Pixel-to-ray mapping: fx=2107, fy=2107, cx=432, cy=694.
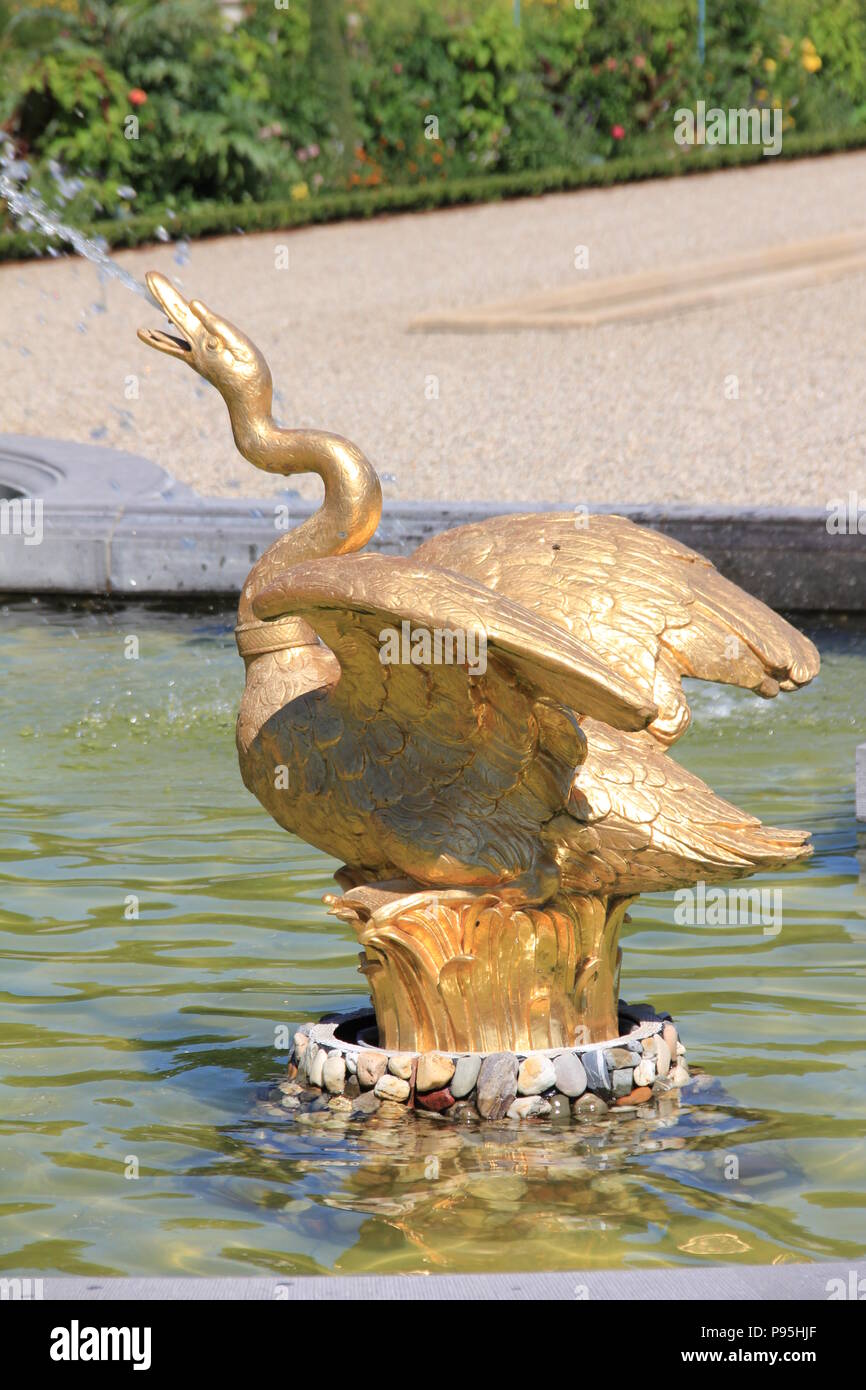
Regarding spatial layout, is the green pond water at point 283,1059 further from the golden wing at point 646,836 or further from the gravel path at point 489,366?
the gravel path at point 489,366

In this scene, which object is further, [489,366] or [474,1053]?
[489,366]

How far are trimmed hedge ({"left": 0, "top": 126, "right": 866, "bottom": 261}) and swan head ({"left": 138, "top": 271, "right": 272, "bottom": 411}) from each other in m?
14.1

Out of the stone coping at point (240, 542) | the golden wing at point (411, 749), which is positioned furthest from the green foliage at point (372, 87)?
the golden wing at point (411, 749)

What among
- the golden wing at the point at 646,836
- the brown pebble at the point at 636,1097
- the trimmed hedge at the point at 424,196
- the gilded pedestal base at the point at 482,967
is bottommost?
the brown pebble at the point at 636,1097

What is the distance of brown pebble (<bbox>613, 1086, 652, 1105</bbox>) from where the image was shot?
13.5 ft

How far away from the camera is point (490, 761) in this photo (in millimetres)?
3898

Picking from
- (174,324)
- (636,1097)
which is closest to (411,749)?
(636,1097)

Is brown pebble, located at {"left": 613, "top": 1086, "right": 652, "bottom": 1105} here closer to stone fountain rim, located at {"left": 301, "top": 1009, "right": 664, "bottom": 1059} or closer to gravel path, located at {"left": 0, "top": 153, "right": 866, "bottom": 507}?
stone fountain rim, located at {"left": 301, "top": 1009, "right": 664, "bottom": 1059}

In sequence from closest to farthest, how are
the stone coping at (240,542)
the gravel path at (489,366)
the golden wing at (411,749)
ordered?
the golden wing at (411,749) → the stone coping at (240,542) → the gravel path at (489,366)

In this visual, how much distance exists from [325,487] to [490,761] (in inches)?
25.1

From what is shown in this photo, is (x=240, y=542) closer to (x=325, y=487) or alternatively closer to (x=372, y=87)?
(x=325, y=487)

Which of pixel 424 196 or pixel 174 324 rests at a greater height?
pixel 424 196

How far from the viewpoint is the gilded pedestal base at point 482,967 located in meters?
3.96

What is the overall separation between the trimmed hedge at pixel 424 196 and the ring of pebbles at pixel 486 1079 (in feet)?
48.2
